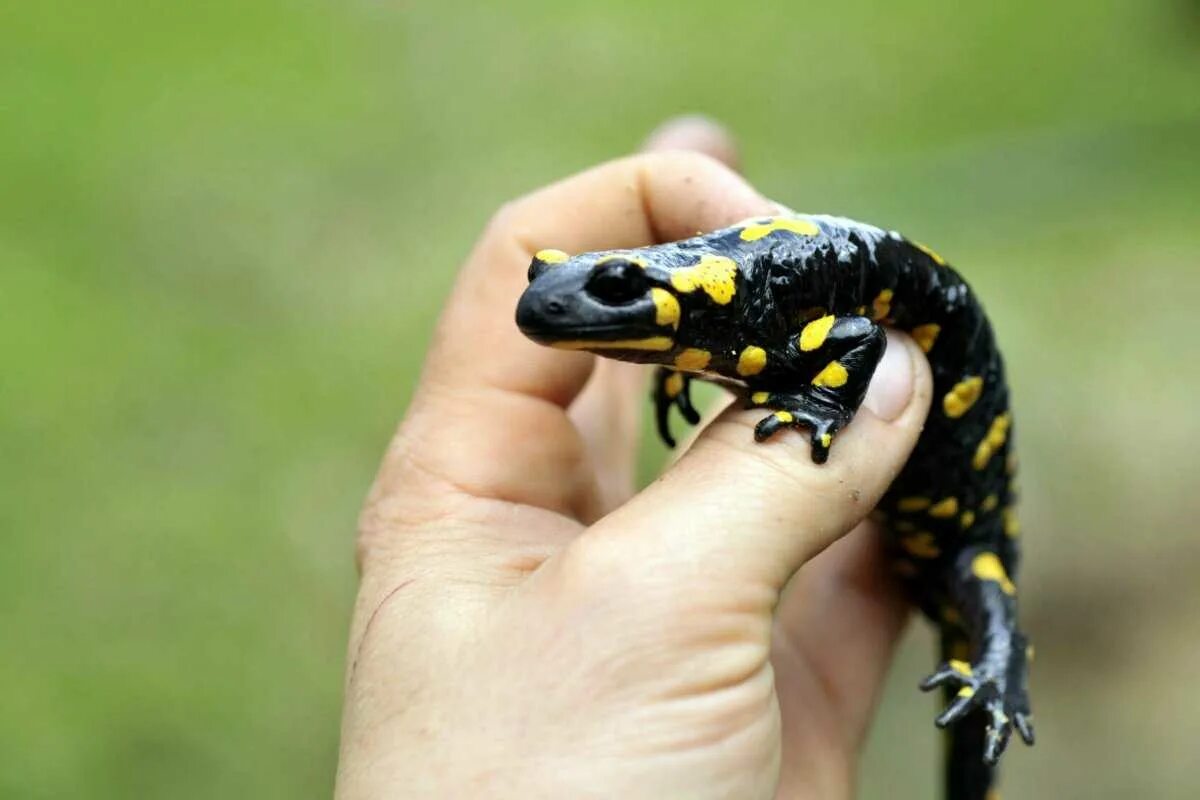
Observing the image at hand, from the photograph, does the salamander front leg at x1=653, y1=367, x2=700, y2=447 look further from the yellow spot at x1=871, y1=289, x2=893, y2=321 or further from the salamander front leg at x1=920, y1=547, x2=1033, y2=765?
the salamander front leg at x1=920, y1=547, x2=1033, y2=765

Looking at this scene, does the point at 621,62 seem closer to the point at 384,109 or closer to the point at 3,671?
the point at 384,109

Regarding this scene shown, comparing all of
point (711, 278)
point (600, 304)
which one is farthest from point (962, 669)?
point (600, 304)

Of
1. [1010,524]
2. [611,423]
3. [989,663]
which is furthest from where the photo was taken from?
[611,423]

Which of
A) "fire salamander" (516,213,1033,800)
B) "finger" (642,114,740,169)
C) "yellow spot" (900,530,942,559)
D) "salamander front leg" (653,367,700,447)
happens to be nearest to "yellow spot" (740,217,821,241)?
"fire salamander" (516,213,1033,800)

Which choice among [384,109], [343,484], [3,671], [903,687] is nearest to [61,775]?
[3,671]

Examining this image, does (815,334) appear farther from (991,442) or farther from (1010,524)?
(1010,524)

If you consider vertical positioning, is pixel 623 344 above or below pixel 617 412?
above
